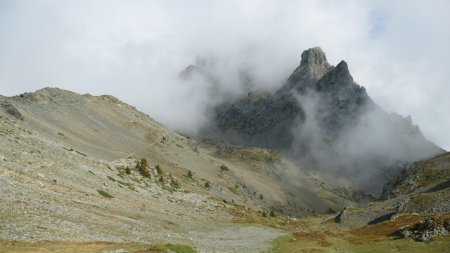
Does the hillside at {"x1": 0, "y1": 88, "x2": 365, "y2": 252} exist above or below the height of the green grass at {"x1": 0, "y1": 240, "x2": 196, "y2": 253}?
above

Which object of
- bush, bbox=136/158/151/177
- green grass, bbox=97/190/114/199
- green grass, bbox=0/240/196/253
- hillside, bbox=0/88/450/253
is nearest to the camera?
green grass, bbox=0/240/196/253

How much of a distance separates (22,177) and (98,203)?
1213cm

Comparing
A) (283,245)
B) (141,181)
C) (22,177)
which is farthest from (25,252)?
(141,181)

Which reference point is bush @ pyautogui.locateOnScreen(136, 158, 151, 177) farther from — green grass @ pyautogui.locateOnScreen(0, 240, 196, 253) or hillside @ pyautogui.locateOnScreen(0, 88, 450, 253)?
green grass @ pyautogui.locateOnScreen(0, 240, 196, 253)

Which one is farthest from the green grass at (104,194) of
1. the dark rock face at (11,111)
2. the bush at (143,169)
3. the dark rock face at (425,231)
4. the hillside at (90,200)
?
the dark rock face at (11,111)

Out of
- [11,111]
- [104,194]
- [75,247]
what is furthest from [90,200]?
[11,111]

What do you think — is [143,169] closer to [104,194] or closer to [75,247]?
[104,194]

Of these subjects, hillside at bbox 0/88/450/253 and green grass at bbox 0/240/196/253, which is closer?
green grass at bbox 0/240/196/253

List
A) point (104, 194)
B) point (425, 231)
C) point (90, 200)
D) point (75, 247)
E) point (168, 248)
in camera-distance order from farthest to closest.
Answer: point (104, 194)
point (90, 200)
point (425, 231)
point (168, 248)
point (75, 247)

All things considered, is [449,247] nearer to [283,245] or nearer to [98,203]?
[283,245]

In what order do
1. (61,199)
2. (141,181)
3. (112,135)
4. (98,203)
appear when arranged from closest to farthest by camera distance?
(61,199), (98,203), (141,181), (112,135)

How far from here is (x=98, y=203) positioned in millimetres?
75312

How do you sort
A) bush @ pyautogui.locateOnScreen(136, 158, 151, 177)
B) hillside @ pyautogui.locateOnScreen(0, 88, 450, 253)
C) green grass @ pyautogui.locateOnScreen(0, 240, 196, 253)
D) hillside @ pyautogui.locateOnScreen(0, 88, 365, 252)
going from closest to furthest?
green grass @ pyautogui.locateOnScreen(0, 240, 196, 253), hillside @ pyautogui.locateOnScreen(0, 88, 450, 253), hillside @ pyautogui.locateOnScreen(0, 88, 365, 252), bush @ pyautogui.locateOnScreen(136, 158, 151, 177)

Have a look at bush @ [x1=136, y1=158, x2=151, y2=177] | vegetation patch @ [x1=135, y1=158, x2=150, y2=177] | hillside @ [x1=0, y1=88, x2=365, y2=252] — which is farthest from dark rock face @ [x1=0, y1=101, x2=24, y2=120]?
bush @ [x1=136, y1=158, x2=151, y2=177]
